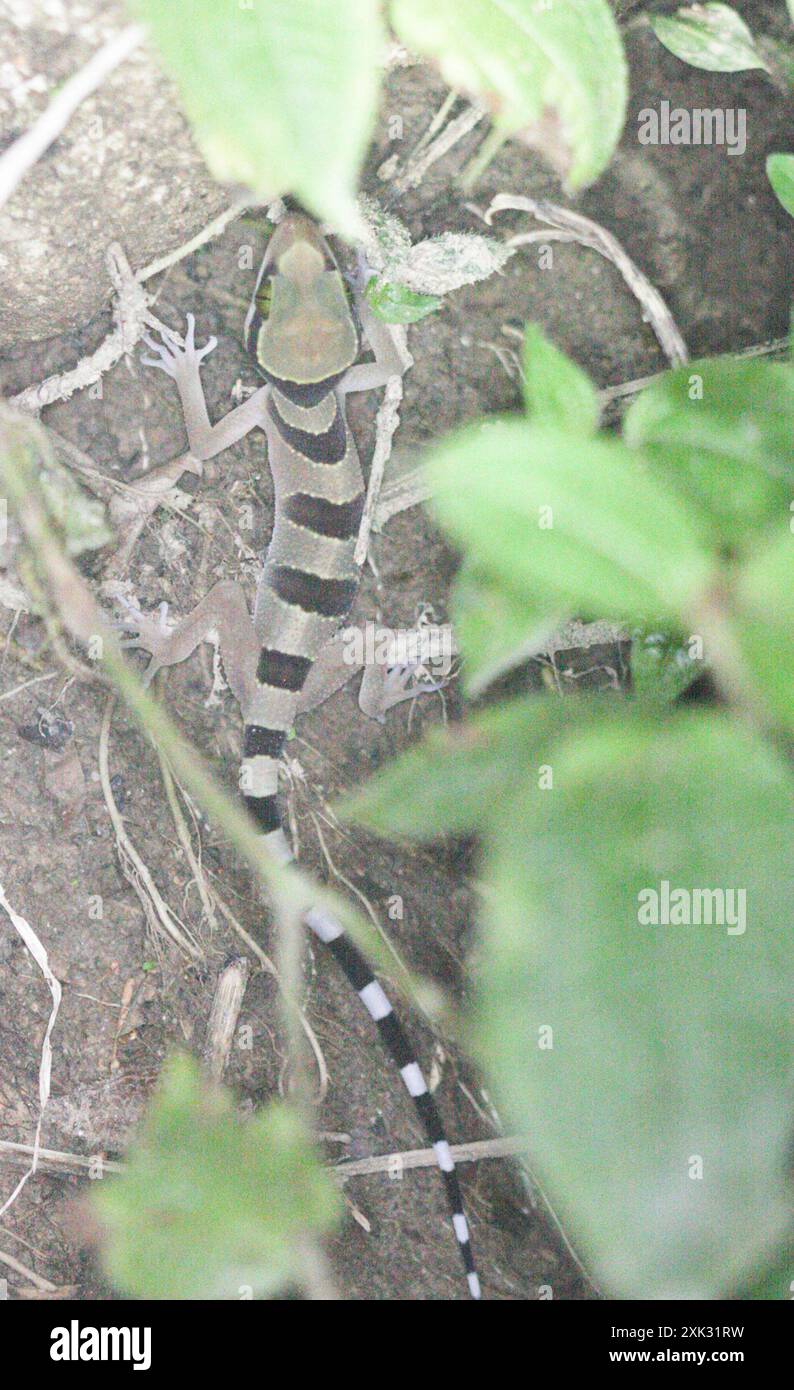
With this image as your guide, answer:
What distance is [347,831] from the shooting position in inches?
111

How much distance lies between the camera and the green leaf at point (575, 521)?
979 mm

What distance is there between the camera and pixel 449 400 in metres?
2.82

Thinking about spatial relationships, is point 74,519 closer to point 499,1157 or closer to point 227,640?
point 227,640

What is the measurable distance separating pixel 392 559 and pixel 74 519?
1.26 metres

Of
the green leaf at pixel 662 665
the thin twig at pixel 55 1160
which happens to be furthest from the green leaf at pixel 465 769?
the thin twig at pixel 55 1160

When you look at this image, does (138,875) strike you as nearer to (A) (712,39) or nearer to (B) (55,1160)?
(B) (55,1160)

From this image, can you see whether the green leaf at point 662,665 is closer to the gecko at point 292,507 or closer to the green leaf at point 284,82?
the gecko at point 292,507

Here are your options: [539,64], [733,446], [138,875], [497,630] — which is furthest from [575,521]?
[138,875]

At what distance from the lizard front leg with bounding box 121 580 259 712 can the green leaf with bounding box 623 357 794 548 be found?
173 centimetres

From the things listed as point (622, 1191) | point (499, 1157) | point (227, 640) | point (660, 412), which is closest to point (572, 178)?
point (660, 412)

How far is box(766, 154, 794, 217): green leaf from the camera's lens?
1940 mm

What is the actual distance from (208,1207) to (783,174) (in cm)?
203

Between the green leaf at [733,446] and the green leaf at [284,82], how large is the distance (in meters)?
0.56

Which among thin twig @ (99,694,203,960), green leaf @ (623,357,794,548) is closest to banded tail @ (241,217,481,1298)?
thin twig @ (99,694,203,960)
